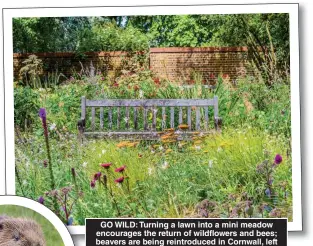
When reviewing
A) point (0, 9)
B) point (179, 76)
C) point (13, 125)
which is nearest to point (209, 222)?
point (179, 76)

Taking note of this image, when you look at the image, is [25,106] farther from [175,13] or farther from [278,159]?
[278,159]

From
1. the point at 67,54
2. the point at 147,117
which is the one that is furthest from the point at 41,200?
the point at 67,54

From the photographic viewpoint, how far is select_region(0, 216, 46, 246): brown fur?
246 inches

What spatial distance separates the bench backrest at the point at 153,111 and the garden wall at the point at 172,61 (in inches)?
8.8

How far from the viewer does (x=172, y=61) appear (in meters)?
6.91

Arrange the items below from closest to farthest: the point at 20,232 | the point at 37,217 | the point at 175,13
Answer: the point at 20,232 → the point at 37,217 → the point at 175,13

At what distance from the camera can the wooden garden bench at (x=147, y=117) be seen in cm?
693

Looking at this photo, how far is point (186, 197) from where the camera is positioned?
6.83m

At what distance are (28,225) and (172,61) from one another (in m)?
1.82

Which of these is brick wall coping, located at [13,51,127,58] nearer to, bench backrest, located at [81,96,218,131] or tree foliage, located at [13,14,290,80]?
tree foliage, located at [13,14,290,80]

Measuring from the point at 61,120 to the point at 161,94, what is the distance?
0.88 m

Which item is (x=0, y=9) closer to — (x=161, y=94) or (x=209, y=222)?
(x=161, y=94)

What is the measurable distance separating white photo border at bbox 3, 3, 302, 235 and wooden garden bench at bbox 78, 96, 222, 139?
627 mm

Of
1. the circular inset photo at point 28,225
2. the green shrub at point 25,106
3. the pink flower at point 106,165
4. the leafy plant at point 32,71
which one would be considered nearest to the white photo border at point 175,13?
the green shrub at point 25,106
